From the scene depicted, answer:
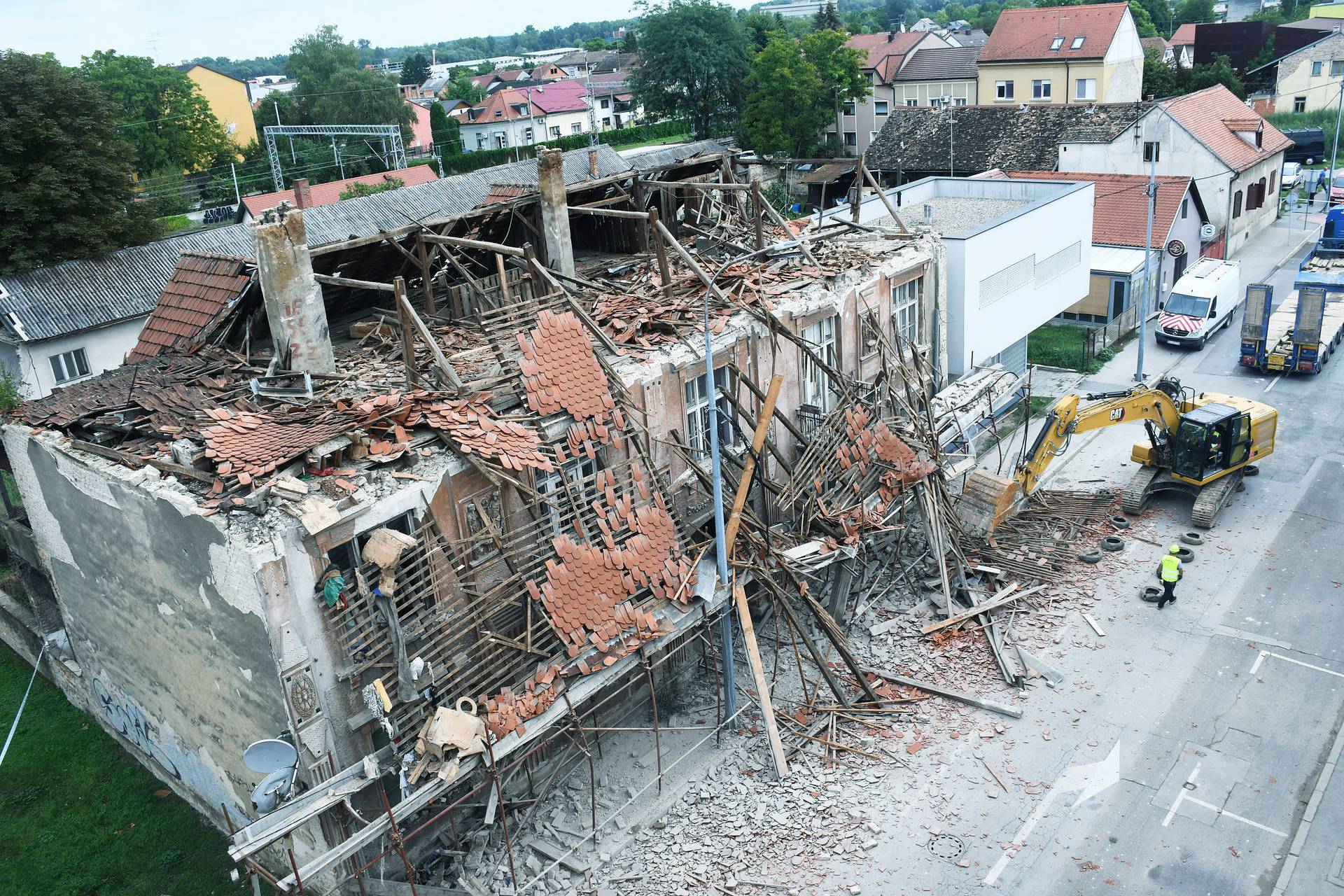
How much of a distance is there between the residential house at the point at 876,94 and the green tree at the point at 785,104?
2.00m

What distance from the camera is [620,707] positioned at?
18.6 meters

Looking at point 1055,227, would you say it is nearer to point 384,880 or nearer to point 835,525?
point 835,525

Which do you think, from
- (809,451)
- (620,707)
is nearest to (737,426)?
(809,451)

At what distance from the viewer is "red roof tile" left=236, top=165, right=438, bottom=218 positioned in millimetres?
54594

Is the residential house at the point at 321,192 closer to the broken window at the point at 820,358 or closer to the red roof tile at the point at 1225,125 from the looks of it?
the broken window at the point at 820,358

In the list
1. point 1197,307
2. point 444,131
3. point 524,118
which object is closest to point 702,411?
point 1197,307

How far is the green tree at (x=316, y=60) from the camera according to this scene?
293 feet

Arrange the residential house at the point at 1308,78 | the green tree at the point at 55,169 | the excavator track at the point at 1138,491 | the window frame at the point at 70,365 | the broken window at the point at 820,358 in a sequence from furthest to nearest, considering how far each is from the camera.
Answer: the residential house at the point at 1308,78, the green tree at the point at 55,169, the window frame at the point at 70,365, the excavator track at the point at 1138,491, the broken window at the point at 820,358

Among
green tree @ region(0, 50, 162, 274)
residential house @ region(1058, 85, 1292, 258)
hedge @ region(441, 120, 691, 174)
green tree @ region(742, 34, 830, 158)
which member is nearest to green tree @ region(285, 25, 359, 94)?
hedge @ region(441, 120, 691, 174)

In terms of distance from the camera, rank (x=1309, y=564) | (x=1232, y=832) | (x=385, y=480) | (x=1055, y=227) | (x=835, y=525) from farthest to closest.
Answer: (x=1055, y=227) → (x=1309, y=564) → (x=835, y=525) → (x=1232, y=832) → (x=385, y=480)

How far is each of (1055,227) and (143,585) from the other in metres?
25.9

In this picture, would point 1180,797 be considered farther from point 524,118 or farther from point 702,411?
point 524,118

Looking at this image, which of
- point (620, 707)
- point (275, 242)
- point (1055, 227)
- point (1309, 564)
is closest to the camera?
point (275, 242)

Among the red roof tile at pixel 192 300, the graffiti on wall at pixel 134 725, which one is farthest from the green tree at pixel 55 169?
the graffiti on wall at pixel 134 725
